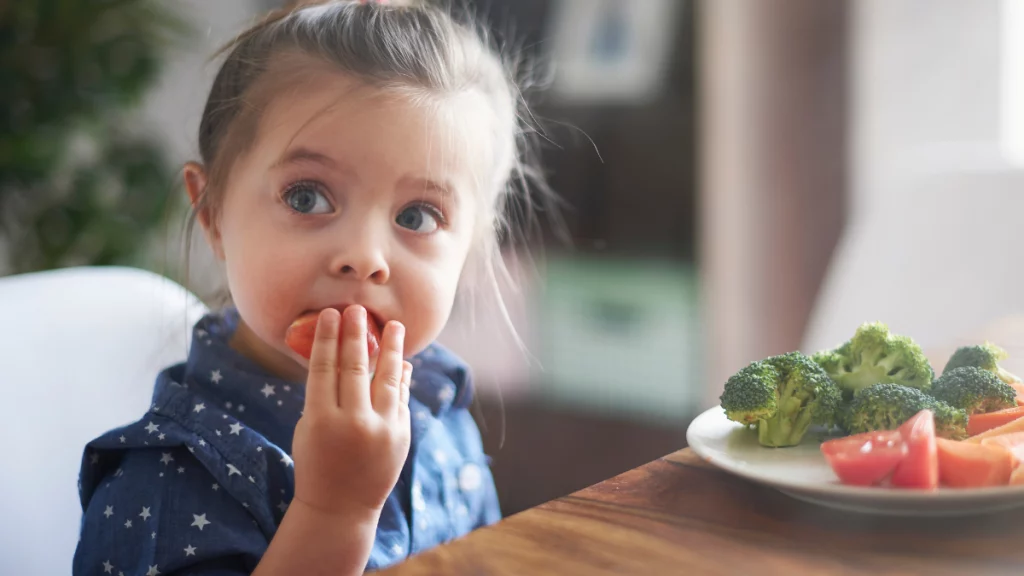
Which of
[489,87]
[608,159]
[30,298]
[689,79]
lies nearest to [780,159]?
[689,79]

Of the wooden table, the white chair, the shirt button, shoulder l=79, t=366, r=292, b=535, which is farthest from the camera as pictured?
the shirt button

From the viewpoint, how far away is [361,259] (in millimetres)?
842

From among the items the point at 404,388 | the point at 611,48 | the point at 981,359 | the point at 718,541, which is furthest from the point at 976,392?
the point at 611,48

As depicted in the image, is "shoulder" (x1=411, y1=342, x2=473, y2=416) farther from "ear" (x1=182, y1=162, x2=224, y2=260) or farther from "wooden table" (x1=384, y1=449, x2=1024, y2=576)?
"wooden table" (x1=384, y1=449, x2=1024, y2=576)

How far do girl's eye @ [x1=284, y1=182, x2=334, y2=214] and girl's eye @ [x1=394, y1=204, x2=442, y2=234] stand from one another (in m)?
0.07

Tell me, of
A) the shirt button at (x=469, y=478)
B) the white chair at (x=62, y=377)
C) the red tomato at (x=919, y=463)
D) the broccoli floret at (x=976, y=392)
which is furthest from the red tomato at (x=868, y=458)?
the white chair at (x=62, y=377)

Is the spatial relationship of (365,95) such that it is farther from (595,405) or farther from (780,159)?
(595,405)

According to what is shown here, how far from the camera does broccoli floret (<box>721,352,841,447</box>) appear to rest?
65 cm

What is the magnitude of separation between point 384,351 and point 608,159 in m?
1.93

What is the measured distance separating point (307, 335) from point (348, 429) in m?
0.15

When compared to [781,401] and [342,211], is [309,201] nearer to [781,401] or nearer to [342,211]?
[342,211]

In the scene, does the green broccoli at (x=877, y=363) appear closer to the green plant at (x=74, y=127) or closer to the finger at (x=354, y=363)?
the finger at (x=354, y=363)

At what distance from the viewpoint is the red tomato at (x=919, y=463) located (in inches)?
21.4

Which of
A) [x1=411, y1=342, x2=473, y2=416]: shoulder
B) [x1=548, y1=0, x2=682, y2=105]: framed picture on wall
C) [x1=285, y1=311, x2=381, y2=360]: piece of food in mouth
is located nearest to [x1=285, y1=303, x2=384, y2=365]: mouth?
[x1=285, y1=311, x2=381, y2=360]: piece of food in mouth
